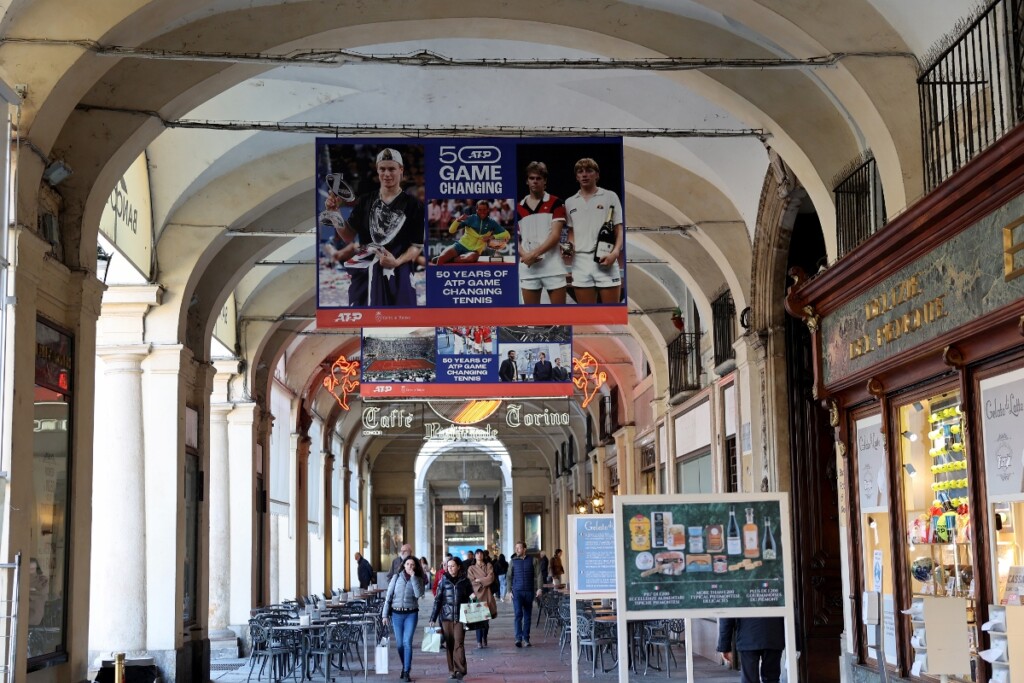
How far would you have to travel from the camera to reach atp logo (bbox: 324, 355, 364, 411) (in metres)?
21.8

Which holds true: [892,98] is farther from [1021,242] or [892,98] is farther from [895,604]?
[895,604]

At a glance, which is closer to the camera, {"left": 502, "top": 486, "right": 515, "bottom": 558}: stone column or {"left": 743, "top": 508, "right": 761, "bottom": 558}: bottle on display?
{"left": 743, "top": 508, "right": 761, "bottom": 558}: bottle on display

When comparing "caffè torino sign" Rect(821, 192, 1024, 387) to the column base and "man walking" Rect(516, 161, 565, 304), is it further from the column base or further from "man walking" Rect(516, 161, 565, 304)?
the column base

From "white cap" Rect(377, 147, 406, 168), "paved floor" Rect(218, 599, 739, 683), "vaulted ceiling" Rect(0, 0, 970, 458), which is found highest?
"vaulted ceiling" Rect(0, 0, 970, 458)

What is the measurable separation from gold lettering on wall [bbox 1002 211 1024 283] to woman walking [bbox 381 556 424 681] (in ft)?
27.6

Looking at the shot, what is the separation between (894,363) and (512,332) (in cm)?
742

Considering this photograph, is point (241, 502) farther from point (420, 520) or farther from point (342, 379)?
point (420, 520)

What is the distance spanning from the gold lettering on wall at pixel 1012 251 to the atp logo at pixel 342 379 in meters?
15.8

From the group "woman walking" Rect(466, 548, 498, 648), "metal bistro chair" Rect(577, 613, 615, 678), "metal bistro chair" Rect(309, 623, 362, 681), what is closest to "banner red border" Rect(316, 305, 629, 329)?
"metal bistro chair" Rect(577, 613, 615, 678)

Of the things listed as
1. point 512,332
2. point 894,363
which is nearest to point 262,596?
point 512,332

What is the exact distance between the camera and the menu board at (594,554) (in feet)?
33.3

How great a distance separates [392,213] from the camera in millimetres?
9203

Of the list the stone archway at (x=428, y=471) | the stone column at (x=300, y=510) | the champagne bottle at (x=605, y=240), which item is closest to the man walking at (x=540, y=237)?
the champagne bottle at (x=605, y=240)

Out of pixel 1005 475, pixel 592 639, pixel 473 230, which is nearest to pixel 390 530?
pixel 592 639
